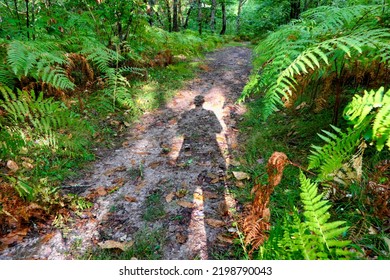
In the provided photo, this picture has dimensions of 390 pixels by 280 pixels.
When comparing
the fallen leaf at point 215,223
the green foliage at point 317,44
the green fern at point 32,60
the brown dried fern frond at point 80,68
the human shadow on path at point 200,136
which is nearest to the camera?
the green foliage at point 317,44

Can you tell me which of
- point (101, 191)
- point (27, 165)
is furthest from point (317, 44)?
point (27, 165)

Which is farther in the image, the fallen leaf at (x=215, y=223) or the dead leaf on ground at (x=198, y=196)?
the dead leaf on ground at (x=198, y=196)

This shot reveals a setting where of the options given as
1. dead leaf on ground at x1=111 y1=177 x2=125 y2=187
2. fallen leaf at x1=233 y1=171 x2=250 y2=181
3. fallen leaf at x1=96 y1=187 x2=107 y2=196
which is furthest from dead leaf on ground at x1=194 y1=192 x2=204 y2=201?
fallen leaf at x1=96 y1=187 x2=107 y2=196

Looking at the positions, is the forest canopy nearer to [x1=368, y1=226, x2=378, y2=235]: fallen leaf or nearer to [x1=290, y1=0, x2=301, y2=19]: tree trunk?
[x1=368, y1=226, x2=378, y2=235]: fallen leaf

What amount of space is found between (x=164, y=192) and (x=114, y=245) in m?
0.78

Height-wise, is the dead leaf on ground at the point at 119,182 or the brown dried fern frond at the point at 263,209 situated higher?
the brown dried fern frond at the point at 263,209

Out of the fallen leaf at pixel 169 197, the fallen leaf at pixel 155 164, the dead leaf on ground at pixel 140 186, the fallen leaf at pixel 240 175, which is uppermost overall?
the fallen leaf at pixel 240 175

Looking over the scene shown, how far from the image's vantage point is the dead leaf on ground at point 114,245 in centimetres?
212

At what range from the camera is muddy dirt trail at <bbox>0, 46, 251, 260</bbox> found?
7.05 ft

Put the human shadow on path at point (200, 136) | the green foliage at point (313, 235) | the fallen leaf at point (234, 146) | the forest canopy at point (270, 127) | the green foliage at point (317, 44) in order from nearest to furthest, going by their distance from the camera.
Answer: the green foliage at point (313, 235), the forest canopy at point (270, 127), the green foliage at point (317, 44), the human shadow on path at point (200, 136), the fallen leaf at point (234, 146)

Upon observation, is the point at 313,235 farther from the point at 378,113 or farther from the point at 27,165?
the point at 27,165

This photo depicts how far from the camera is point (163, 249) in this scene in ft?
6.88

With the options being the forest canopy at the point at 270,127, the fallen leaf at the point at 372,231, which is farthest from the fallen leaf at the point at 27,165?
the fallen leaf at the point at 372,231

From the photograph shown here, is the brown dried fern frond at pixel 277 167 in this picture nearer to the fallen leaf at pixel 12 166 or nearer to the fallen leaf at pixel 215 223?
the fallen leaf at pixel 215 223
